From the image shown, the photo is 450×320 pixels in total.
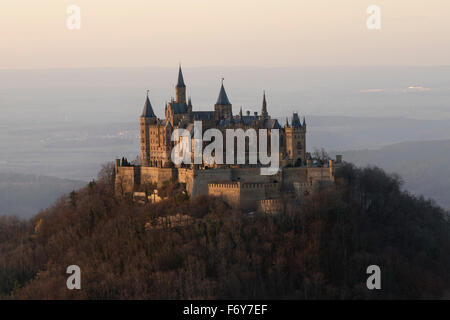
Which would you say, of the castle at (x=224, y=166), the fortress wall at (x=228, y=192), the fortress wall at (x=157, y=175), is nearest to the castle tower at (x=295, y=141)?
the castle at (x=224, y=166)

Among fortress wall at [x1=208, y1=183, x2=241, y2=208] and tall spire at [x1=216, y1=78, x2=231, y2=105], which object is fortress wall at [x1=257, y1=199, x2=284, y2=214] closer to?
fortress wall at [x1=208, y1=183, x2=241, y2=208]

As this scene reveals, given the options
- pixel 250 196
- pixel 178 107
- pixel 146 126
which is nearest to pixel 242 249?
pixel 250 196

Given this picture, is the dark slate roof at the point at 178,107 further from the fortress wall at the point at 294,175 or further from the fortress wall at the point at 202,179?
the fortress wall at the point at 294,175

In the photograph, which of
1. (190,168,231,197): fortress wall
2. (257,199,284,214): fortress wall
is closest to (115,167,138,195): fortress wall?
(190,168,231,197): fortress wall
